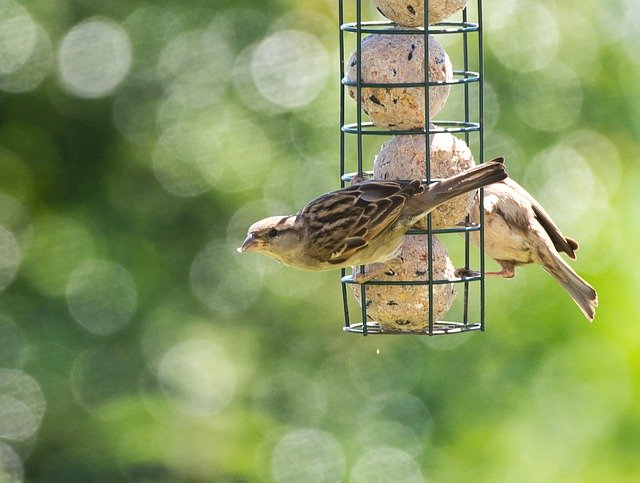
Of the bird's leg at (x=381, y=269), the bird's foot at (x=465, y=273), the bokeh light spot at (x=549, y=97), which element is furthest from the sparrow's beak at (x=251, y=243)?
the bokeh light spot at (x=549, y=97)

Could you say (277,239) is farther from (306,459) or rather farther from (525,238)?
(306,459)

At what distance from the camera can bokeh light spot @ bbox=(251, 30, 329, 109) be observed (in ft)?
31.1

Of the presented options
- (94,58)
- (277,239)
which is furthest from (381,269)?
(94,58)

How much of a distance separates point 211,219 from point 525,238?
4.05 m

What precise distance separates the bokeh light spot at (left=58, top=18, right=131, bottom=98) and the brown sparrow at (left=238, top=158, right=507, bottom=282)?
438 cm

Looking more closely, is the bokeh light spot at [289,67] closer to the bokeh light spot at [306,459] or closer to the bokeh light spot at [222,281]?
the bokeh light spot at [222,281]

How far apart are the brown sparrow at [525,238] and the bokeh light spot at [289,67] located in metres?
3.49

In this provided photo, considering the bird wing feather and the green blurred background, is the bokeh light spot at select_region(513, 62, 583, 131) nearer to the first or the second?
the green blurred background

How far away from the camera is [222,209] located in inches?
376

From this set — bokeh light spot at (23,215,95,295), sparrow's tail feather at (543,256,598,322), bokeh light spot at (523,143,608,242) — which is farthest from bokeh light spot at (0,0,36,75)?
sparrow's tail feather at (543,256,598,322)

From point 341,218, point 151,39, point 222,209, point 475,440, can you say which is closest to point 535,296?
point 475,440

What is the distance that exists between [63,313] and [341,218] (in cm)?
466

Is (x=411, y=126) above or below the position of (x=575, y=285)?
above

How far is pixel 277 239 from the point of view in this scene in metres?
5.53
